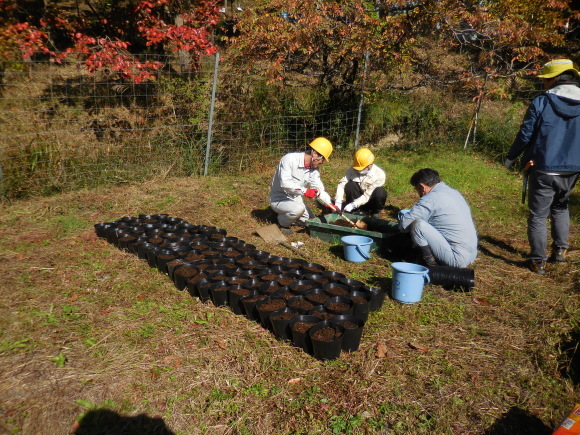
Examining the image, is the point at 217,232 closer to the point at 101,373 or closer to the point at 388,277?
the point at 388,277

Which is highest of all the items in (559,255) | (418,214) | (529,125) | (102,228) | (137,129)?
(529,125)

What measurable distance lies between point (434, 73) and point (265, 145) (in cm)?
413

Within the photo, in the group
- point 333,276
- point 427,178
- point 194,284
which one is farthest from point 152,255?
point 427,178

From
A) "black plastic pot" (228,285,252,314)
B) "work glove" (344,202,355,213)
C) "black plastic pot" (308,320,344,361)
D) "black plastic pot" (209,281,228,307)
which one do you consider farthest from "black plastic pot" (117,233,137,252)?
"work glove" (344,202,355,213)

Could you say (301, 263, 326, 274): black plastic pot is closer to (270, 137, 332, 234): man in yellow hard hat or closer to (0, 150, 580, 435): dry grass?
(0, 150, 580, 435): dry grass

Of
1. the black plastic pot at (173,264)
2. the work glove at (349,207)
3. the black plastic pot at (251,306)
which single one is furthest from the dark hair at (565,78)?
the black plastic pot at (173,264)

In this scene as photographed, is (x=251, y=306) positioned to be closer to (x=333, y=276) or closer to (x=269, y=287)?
(x=269, y=287)

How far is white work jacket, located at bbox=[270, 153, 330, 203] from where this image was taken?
17.2 feet

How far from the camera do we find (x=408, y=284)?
11.9ft

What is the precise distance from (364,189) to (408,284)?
248 centimetres

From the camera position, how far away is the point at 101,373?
2.78 m

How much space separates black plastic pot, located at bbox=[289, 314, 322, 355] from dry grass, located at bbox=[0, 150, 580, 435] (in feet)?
0.24

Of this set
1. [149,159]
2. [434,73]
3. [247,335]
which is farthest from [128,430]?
[434,73]

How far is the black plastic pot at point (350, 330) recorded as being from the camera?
9.74ft
